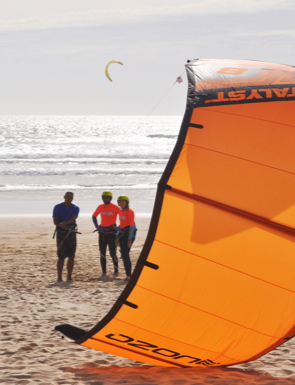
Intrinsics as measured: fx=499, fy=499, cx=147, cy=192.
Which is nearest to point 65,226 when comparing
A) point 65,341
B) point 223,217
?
point 65,341

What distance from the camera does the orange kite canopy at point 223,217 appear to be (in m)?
4.40

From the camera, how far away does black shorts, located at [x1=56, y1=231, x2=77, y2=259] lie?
8.73 meters

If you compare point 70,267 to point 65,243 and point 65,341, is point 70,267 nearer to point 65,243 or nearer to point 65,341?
point 65,243

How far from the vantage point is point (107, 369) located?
5180 millimetres

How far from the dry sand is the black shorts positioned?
0.52 meters

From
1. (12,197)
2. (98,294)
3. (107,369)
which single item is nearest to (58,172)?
(12,197)

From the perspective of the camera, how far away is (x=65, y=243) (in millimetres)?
8805

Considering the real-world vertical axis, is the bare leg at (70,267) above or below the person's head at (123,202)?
below

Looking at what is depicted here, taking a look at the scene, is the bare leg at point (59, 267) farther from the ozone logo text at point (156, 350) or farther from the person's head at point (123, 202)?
the ozone logo text at point (156, 350)

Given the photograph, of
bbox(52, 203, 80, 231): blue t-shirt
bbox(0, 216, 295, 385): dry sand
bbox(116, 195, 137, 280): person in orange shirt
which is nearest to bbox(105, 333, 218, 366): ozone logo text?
bbox(0, 216, 295, 385): dry sand

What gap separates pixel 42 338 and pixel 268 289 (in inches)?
117

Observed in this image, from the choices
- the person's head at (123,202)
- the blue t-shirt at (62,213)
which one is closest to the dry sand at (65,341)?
the blue t-shirt at (62,213)

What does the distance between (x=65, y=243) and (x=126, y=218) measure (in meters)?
1.22

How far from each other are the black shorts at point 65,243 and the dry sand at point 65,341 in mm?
524
